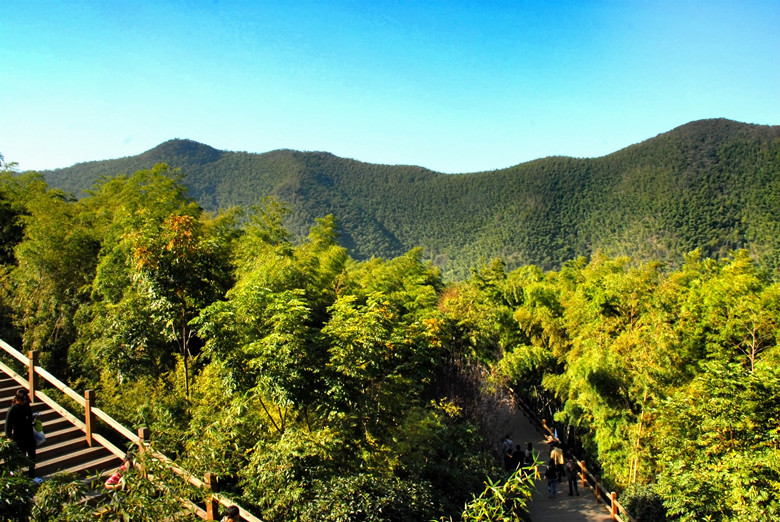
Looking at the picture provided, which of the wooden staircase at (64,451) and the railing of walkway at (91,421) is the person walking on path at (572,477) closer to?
the railing of walkway at (91,421)

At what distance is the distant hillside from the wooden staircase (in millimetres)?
50199

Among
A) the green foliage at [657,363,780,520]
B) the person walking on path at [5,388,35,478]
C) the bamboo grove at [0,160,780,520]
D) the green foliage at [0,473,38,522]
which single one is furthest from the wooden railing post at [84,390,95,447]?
the green foliage at [657,363,780,520]

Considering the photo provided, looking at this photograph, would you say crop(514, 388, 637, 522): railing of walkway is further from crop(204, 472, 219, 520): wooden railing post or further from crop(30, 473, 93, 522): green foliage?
crop(30, 473, 93, 522): green foliage

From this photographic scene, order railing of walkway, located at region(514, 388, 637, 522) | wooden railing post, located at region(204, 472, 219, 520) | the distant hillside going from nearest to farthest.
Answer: wooden railing post, located at region(204, 472, 219, 520) → railing of walkway, located at region(514, 388, 637, 522) → the distant hillside

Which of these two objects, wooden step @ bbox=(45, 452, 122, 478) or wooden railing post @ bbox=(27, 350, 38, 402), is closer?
wooden step @ bbox=(45, 452, 122, 478)

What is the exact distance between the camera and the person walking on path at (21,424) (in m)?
5.74

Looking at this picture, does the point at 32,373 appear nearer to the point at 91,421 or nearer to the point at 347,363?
the point at 91,421

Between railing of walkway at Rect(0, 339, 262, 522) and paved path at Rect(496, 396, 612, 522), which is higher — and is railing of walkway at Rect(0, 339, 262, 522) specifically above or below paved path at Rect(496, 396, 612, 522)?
above

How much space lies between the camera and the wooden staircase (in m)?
6.56

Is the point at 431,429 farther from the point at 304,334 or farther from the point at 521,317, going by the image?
the point at 521,317

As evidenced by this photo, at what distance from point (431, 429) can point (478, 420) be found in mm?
4189

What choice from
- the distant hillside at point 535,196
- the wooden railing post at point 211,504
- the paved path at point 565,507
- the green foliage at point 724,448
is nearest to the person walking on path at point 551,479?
the paved path at point 565,507

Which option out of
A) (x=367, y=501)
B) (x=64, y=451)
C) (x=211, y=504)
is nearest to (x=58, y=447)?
(x=64, y=451)

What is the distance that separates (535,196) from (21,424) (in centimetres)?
8889
